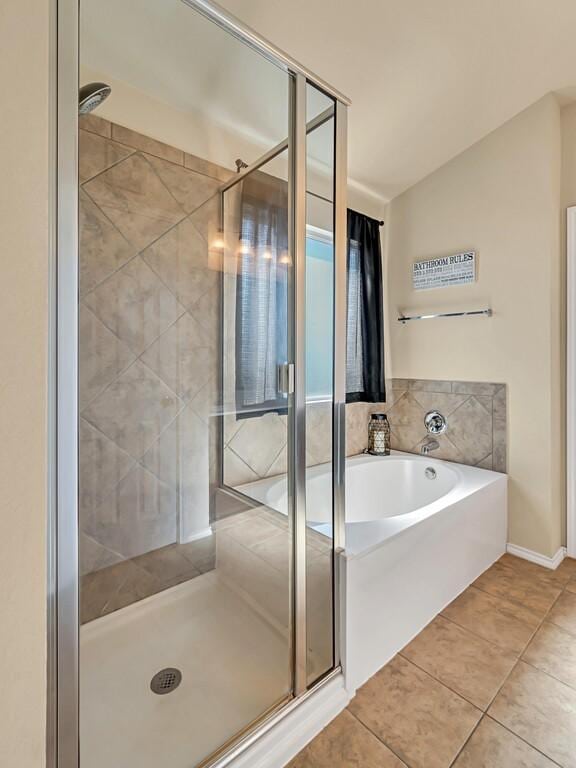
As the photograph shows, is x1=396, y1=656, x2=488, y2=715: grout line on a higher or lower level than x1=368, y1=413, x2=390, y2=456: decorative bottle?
lower

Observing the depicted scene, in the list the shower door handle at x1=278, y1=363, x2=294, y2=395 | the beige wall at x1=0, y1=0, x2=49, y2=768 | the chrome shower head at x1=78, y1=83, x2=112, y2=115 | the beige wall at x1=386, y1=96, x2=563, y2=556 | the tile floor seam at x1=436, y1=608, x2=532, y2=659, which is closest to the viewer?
the beige wall at x1=0, y1=0, x2=49, y2=768

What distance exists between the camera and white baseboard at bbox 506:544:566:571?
2.33m

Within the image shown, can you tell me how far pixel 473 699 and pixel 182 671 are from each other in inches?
40.9

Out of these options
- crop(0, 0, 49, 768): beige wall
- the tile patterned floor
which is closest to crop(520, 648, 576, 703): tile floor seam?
the tile patterned floor

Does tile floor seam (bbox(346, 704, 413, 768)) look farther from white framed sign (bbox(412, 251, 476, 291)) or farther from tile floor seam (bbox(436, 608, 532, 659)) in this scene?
white framed sign (bbox(412, 251, 476, 291))

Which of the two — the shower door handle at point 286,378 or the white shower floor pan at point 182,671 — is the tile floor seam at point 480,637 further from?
the shower door handle at point 286,378

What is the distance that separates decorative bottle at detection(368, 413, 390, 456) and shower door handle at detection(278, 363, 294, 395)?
1.76 metres

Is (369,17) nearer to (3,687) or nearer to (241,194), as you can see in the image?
(241,194)

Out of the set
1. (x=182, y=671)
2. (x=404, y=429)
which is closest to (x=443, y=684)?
(x=182, y=671)

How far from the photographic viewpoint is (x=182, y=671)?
1.38m

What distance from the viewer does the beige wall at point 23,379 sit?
54 cm

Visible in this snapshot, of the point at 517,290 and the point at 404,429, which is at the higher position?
the point at 517,290

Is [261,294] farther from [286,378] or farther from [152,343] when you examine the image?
[152,343]

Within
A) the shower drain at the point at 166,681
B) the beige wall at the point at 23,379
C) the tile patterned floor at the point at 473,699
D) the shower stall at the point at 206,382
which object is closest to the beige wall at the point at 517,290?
the tile patterned floor at the point at 473,699
